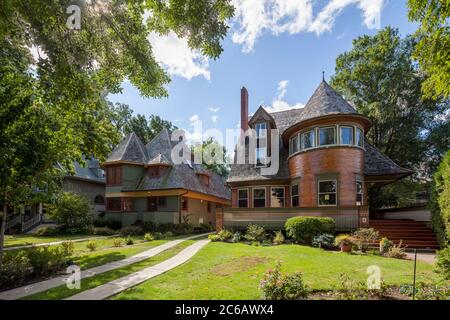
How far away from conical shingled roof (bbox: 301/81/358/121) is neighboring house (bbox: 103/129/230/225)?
1271 centimetres

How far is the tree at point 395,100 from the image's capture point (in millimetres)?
22922

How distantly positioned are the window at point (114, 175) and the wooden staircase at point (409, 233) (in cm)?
2177

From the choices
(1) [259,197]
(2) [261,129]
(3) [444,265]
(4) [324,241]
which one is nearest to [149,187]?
(1) [259,197]

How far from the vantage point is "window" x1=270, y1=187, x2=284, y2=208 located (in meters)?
18.3

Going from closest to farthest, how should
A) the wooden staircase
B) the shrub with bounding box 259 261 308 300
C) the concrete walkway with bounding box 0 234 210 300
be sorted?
the shrub with bounding box 259 261 308 300 → the concrete walkway with bounding box 0 234 210 300 → the wooden staircase

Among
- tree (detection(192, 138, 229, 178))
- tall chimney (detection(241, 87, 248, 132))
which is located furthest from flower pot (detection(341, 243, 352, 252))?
tree (detection(192, 138, 229, 178))

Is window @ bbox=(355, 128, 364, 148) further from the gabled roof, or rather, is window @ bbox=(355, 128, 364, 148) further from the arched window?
the arched window

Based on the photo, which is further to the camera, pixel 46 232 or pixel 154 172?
pixel 154 172

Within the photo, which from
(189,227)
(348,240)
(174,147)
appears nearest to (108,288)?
(348,240)

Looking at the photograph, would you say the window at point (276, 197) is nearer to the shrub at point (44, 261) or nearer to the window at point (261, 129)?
the window at point (261, 129)

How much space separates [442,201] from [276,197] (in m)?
9.67

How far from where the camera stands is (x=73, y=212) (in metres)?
21.8

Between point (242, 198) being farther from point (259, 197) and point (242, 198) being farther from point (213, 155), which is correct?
point (213, 155)

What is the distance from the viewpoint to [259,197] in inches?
747
